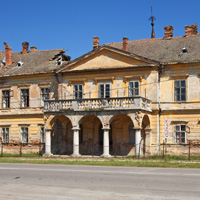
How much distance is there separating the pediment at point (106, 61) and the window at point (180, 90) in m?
2.63

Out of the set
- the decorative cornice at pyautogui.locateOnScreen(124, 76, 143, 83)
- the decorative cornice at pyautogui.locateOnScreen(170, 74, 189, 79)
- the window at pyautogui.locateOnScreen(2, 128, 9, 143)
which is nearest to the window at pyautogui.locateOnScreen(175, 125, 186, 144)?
the decorative cornice at pyautogui.locateOnScreen(170, 74, 189, 79)

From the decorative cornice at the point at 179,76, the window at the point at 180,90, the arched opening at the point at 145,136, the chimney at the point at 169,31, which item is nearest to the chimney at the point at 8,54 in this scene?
the chimney at the point at 169,31

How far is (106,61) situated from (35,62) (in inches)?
338

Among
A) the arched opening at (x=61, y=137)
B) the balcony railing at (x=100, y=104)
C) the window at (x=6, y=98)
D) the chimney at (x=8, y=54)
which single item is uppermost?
the chimney at (x=8, y=54)

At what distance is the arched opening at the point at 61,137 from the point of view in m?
32.4

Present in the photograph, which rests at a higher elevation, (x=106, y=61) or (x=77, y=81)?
(x=106, y=61)

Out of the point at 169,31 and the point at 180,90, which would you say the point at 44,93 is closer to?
the point at 180,90

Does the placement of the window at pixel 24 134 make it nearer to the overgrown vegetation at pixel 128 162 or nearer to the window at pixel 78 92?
the window at pixel 78 92

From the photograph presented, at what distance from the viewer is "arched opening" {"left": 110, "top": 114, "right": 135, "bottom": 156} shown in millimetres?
30244

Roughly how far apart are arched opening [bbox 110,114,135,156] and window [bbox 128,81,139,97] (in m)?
1.93

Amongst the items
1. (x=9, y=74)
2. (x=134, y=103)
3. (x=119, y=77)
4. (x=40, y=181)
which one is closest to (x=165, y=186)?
(x=40, y=181)

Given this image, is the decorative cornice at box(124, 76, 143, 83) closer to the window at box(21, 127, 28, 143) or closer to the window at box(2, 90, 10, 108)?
the window at box(21, 127, 28, 143)

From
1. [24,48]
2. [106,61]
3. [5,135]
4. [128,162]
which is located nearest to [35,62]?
[24,48]

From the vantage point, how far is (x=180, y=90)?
95.4 ft
